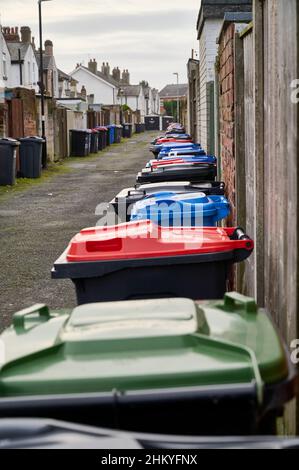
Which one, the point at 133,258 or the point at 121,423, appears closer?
the point at 121,423

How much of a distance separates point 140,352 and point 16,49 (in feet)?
194

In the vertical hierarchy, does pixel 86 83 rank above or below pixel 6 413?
above

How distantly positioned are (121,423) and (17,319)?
672 millimetres

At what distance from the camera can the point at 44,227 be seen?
12.4m

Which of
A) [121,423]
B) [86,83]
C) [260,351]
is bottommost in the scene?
[121,423]

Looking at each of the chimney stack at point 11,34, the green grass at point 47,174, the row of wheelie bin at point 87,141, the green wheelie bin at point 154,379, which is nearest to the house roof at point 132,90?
the chimney stack at point 11,34

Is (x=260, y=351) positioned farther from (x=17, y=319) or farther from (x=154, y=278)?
(x=154, y=278)

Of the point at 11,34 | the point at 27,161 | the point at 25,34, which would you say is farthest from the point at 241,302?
the point at 25,34

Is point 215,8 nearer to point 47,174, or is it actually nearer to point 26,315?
point 47,174

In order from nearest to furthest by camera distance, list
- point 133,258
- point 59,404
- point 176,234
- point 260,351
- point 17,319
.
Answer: point 59,404 → point 260,351 → point 17,319 → point 133,258 → point 176,234

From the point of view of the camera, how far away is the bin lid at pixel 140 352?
7.63ft

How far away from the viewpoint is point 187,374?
7.61ft

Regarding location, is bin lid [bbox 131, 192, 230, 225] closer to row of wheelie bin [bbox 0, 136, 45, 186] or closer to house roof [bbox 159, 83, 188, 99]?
row of wheelie bin [bbox 0, 136, 45, 186]
